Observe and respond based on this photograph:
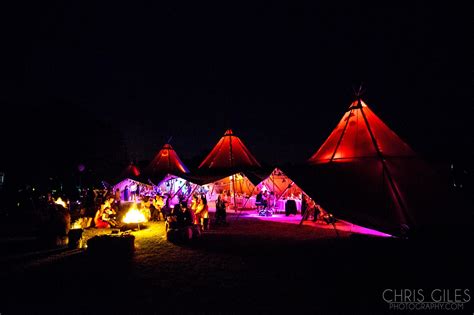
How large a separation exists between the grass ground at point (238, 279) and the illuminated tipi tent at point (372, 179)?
178 cm

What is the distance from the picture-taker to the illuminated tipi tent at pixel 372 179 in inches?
276

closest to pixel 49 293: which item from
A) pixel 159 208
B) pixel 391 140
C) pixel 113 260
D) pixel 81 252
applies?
pixel 113 260

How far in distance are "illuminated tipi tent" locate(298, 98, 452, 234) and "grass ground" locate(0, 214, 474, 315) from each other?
1.78 m

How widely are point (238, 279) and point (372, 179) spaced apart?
213 inches

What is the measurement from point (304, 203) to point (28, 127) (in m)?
23.1

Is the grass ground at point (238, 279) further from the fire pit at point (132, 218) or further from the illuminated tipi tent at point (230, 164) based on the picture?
the illuminated tipi tent at point (230, 164)

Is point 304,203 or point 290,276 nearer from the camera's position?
point 290,276

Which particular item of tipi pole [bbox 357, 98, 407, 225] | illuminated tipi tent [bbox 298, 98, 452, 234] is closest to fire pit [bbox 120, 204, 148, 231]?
illuminated tipi tent [bbox 298, 98, 452, 234]

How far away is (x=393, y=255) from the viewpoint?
4.47 meters

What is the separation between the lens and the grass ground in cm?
374

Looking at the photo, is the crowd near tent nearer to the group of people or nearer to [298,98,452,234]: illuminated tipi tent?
[298,98,452,234]: illuminated tipi tent

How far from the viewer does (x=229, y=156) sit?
62.6 feet

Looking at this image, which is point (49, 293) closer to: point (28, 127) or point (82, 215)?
point (82, 215)

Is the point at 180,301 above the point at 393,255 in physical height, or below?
below
